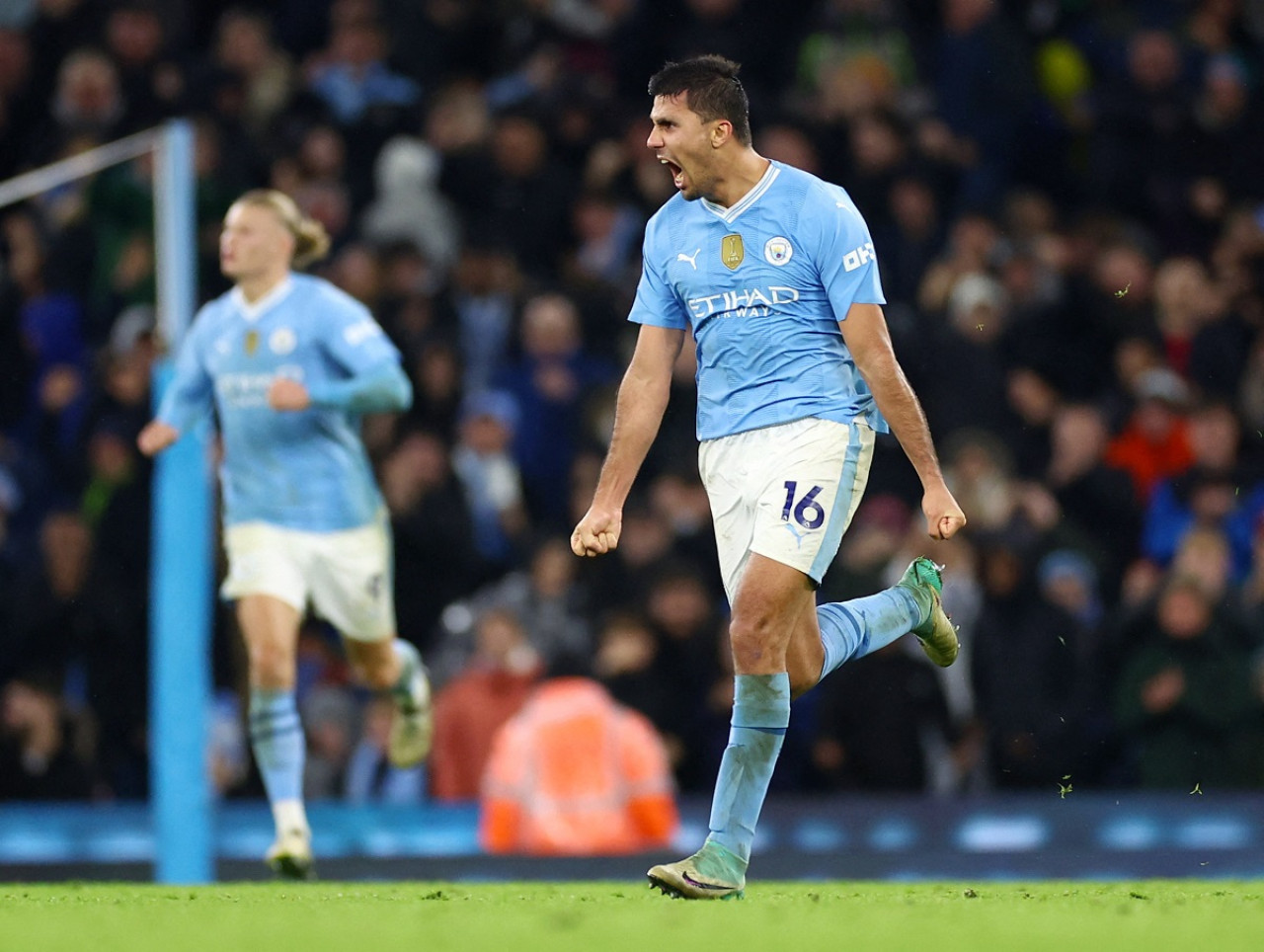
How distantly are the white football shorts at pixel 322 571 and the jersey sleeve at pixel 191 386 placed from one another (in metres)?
0.50

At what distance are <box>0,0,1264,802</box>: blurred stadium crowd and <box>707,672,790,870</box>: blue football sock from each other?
13.9 feet

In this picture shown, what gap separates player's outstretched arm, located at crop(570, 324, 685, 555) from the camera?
6719 millimetres

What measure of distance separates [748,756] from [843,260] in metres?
1.51

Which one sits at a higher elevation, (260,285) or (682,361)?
(260,285)

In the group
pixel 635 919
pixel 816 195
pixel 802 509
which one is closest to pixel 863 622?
pixel 802 509

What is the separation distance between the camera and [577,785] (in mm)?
10078

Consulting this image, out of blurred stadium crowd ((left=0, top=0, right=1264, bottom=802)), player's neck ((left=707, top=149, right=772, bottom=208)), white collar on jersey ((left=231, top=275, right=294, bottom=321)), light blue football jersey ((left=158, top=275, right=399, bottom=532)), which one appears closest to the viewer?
player's neck ((left=707, top=149, right=772, bottom=208))

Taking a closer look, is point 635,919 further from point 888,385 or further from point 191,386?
point 191,386

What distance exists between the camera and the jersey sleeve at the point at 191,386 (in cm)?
881

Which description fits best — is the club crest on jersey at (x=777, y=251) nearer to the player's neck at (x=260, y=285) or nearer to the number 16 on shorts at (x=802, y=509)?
the number 16 on shorts at (x=802, y=509)

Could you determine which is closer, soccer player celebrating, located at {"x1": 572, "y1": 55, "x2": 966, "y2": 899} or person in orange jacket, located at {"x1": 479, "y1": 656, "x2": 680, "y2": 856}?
soccer player celebrating, located at {"x1": 572, "y1": 55, "x2": 966, "y2": 899}

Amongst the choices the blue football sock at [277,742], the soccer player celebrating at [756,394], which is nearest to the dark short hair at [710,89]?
the soccer player celebrating at [756,394]

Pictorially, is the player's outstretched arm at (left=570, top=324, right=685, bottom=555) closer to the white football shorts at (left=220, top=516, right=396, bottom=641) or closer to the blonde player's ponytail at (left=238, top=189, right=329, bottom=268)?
the white football shorts at (left=220, top=516, right=396, bottom=641)

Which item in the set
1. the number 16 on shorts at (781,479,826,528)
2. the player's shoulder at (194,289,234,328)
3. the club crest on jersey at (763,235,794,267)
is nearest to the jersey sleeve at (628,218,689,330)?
the club crest on jersey at (763,235,794,267)
